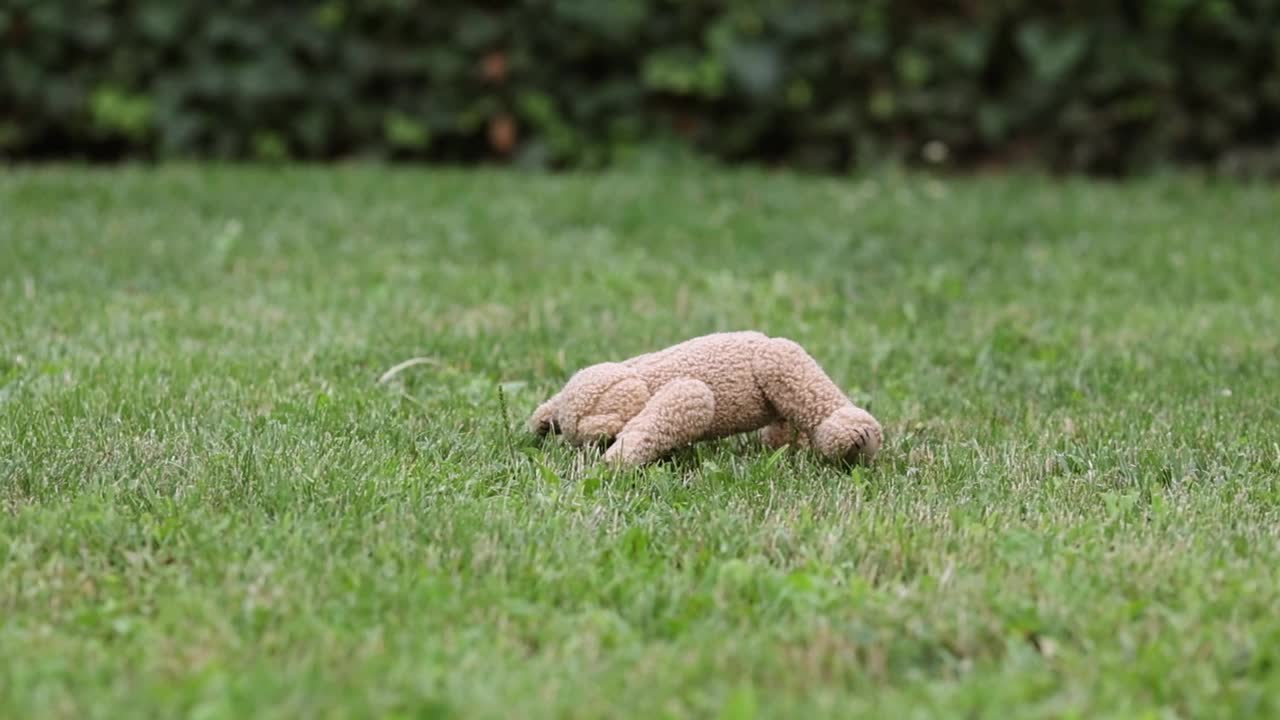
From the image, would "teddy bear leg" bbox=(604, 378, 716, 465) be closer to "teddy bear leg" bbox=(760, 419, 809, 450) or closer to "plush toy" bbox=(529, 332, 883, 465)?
"plush toy" bbox=(529, 332, 883, 465)

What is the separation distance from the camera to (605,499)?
289cm

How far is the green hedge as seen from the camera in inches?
337

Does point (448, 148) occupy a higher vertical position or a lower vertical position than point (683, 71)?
lower

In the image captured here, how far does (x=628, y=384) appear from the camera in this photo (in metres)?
3.24

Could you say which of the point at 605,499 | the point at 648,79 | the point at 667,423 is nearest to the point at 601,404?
the point at 667,423

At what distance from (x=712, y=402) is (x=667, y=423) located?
4.5 inches

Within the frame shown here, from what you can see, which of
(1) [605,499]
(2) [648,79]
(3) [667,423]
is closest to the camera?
(1) [605,499]

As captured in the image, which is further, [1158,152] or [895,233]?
[1158,152]

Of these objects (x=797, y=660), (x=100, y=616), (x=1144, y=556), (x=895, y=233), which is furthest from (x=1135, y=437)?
(x=895, y=233)

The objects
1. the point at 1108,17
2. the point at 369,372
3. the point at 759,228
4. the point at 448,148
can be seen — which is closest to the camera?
the point at 369,372

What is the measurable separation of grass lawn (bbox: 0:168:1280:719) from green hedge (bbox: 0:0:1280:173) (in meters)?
3.08

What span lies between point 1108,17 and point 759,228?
3194 millimetres

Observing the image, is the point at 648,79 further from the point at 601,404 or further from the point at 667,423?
the point at 667,423

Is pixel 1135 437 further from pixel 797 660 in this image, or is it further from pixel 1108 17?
pixel 1108 17
